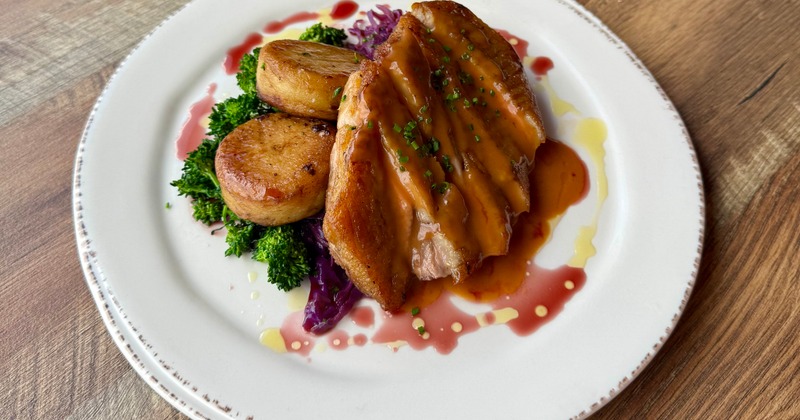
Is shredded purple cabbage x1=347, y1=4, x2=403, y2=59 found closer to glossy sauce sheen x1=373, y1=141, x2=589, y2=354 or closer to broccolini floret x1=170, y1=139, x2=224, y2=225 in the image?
broccolini floret x1=170, y1=139, x2=224, y2=225

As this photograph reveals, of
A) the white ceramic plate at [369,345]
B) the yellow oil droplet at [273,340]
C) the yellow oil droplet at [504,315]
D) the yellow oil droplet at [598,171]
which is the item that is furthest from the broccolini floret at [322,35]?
the yellow oil droplet at [504,315]

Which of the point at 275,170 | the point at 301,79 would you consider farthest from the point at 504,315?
the point at 301,79

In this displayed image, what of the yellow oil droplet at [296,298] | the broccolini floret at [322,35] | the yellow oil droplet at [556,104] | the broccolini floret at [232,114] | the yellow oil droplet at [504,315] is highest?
the yellow oil droplet at [556,104]

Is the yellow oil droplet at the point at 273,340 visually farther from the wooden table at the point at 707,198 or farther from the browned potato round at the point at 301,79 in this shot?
the browned potato round at the point at 301,79

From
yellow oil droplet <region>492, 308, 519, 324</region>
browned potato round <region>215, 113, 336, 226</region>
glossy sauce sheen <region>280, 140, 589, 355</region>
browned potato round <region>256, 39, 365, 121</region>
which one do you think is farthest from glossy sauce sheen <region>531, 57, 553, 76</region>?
yellow oil droplet <region>492, 308, 519, 324</region>

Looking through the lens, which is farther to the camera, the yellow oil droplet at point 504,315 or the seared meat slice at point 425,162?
the yellow oil droplet at point 504,315
